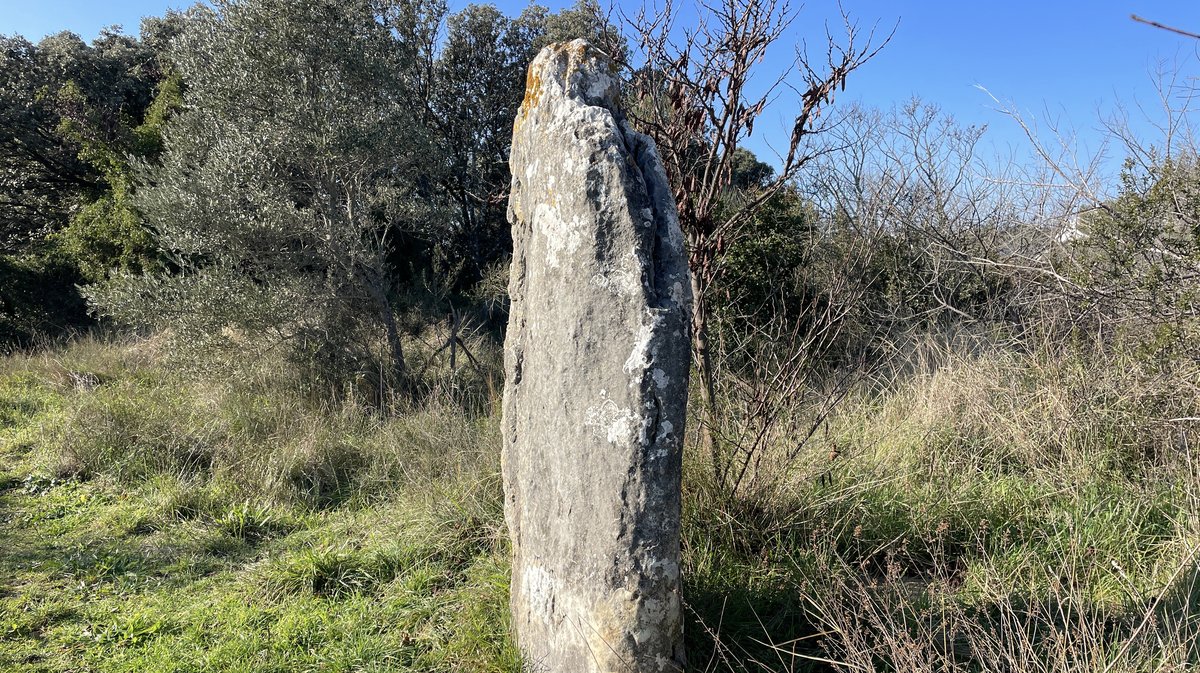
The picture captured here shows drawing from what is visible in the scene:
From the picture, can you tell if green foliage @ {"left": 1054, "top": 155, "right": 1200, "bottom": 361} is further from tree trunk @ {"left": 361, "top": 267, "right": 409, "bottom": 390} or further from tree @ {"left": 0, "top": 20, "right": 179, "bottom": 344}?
tree @ {"left": 0, "top": 20, "right": 179, "bottom": 344}

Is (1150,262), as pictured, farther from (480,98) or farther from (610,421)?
(480,98)

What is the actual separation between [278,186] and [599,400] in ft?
20.8

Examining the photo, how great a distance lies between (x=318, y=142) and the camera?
24.0 feet

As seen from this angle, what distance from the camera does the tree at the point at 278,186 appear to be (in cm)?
733

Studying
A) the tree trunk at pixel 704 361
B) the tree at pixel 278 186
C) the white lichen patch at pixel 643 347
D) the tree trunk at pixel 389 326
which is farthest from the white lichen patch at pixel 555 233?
the tree trunk at pixel 389 326

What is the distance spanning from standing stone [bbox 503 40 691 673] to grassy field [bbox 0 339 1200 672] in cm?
43

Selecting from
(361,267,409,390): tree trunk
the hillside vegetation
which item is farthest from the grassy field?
(361,267,409,390): tree trunk

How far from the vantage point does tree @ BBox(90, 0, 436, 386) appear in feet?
24.0

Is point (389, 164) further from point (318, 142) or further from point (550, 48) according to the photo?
point (550, 48)

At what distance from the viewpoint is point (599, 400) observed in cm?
248

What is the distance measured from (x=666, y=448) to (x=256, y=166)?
651cm

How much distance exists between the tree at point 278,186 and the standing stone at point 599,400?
5.48 m

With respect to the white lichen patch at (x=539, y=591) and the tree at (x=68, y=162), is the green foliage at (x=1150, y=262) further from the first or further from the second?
the tree at (x=68, y=162)

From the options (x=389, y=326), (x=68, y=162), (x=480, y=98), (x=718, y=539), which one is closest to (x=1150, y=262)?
(x=718, y=539)
